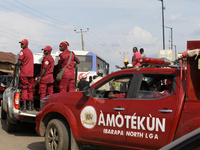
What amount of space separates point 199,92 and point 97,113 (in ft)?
5.65

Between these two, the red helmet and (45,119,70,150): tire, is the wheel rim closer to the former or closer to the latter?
(45,119,70,150): tire

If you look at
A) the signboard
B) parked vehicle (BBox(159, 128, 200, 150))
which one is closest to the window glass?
parked vehicle (BBox(159, 128, 200, 150))

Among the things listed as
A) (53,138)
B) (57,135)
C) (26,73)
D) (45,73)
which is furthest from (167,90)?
(26,73)

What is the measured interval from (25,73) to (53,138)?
3.08 meters

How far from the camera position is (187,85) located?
4.25 m

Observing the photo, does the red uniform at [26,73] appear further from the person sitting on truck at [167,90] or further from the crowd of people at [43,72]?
the person sitting on truck at [167,90]

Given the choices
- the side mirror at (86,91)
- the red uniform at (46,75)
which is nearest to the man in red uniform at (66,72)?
the red uniform at (46,75)

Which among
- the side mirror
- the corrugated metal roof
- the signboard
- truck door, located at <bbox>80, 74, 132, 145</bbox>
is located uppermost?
the corrugated metal roof

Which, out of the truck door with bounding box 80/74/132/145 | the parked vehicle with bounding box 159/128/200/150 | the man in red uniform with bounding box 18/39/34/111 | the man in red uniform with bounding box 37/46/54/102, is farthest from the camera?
the man in red uniform with bounding box 37/46/54/102

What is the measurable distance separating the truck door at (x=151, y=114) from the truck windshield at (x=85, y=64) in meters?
15.8

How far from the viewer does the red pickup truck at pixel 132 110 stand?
419cm

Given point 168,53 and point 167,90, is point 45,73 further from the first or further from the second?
point 168,53

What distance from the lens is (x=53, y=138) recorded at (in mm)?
5578

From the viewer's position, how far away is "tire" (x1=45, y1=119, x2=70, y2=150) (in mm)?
5332
